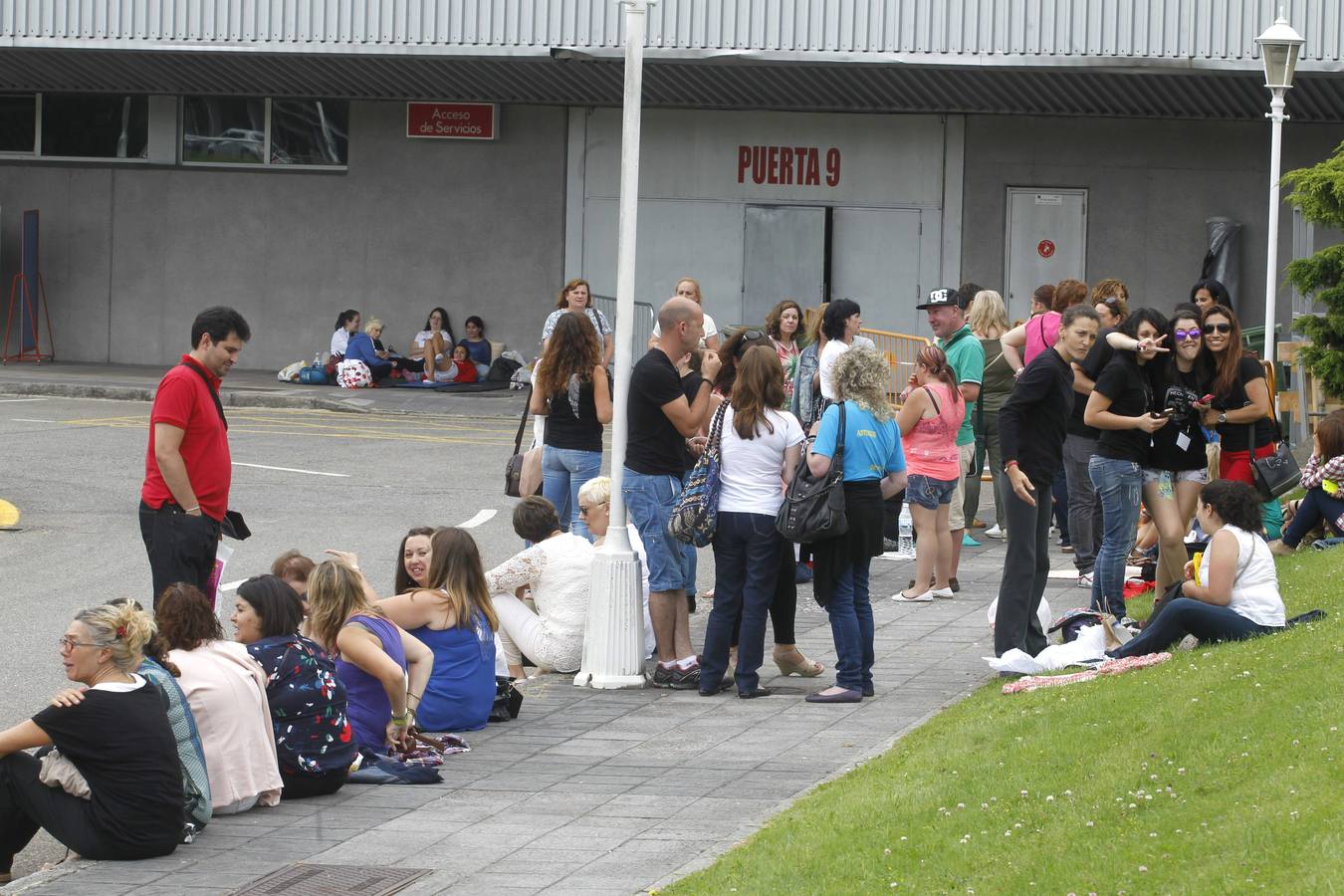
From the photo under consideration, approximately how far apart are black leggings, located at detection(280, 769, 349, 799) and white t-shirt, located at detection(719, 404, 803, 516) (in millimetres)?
2588

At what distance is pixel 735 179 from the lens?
88.1 ft

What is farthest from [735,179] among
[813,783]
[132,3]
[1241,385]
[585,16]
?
[813,783]

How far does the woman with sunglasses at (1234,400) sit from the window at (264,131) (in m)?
19.9

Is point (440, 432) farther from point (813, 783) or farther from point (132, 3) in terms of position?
point (813, 783)

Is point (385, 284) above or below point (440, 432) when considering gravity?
above

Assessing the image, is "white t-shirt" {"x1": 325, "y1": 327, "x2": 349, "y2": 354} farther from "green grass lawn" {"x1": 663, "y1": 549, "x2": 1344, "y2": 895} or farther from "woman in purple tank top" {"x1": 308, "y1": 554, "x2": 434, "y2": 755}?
"green grass lawn" {"x1": 663, "y1": 549, "x2": 1344, "y2": 895}

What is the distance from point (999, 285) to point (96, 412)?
40.8ft

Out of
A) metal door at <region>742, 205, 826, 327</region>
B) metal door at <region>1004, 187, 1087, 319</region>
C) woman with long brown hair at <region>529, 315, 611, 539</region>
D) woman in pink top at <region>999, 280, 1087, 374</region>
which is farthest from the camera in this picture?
metal door at <region>742, 205, 826, 327</region>

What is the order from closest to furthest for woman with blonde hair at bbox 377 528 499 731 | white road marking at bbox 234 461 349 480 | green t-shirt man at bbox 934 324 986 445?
woman with blonde hair at bbox 377 528 499 731, green t-shirt man at bbox 934 324 986 445, white road marking at bbox 234 461 349 480

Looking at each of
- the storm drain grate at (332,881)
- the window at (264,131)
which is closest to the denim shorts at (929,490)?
the storm drain grate at (332,881)

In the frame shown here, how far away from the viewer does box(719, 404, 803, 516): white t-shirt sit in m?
9.16

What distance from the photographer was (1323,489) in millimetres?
11938

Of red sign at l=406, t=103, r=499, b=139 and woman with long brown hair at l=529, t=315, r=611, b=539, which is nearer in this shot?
woman with long brown hair at l=529, t=315, r=611, b=539

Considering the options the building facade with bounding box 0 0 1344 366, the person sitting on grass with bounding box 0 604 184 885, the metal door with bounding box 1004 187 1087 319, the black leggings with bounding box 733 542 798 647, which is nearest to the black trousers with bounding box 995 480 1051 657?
the black leggings with bounding box 733 542 798 647
